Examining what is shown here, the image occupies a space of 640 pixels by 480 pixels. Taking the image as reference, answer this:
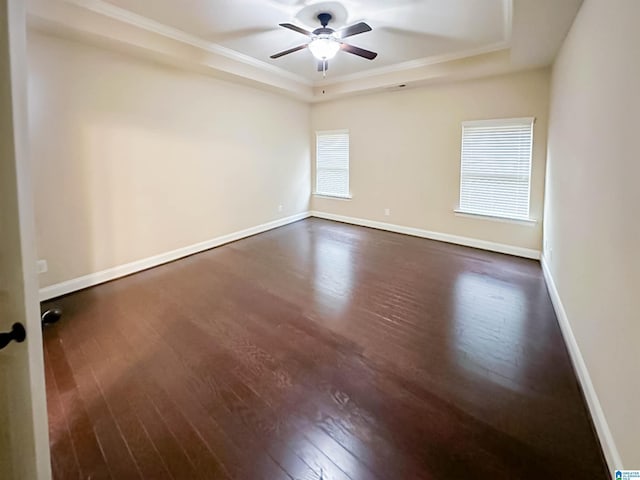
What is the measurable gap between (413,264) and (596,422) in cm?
287

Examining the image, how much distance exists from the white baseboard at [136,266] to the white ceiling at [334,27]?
2.51 metres

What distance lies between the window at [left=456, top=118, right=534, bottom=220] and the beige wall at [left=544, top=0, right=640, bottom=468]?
1750mm

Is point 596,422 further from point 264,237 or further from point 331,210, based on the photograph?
point 331,210

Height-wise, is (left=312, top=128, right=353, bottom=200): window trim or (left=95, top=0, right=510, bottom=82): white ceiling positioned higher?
(left=95, top=0, right=510, bottom=82): white ceiling

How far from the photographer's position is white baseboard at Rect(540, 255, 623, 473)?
5.20 feet

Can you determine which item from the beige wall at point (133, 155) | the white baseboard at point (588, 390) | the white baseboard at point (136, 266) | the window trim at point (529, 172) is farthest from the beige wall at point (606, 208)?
the white baseboard at point (136, 266)

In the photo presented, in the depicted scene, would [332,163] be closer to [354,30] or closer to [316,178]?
[316,178]

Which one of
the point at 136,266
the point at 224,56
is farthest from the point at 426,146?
the point at 136,266

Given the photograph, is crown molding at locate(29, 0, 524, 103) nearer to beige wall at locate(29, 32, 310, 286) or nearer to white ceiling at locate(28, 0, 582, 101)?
white ceiling at locate(28, 0, 582, 101)

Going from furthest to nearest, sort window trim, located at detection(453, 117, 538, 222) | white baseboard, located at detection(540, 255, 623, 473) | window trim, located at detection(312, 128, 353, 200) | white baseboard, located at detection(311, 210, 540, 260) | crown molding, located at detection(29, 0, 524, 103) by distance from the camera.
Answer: window trim, located at detection(312, 128, 353, 200), white baseboard, located at detection(311, 210, 540, 260), window trim, located at detection(453, 117, 538, 222), crown molding, located at detection(29, 0, 524, 103), white baseboard, located at detection(540, 255, 623, 473)

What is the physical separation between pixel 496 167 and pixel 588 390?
3.74 meters

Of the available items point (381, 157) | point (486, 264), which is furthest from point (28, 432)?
point (381, 157)

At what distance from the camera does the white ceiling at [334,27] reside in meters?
3.19

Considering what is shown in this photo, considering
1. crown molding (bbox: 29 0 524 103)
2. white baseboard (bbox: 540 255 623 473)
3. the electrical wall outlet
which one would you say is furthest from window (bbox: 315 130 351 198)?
the electrical wall outlet
